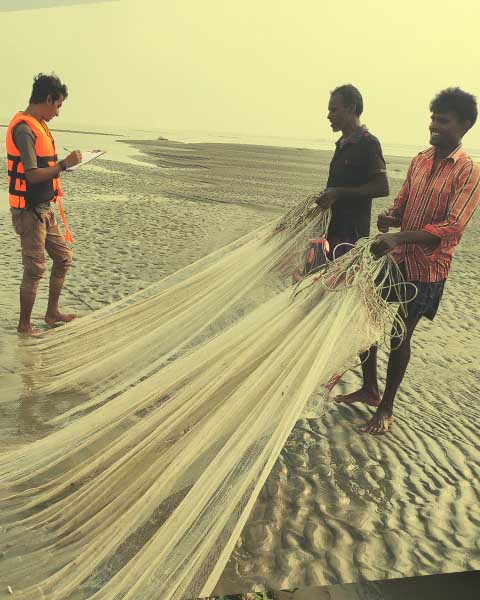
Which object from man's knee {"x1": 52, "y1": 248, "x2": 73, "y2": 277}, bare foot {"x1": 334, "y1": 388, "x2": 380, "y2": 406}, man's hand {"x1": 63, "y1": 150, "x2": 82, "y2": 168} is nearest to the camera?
bare foot {"x1": 334, "y1": 388, "x2": 380, "y2": 406}

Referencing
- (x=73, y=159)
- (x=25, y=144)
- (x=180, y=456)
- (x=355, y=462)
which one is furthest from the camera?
(x=73, y=159)

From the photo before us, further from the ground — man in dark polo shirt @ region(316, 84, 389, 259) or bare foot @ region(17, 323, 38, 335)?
man in dark polo shirt @ region(316, 84, 389, 259)

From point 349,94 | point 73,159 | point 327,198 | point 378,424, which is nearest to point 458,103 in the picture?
point 349,94

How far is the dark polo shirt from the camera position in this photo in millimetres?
2709

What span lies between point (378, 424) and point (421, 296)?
61 cm

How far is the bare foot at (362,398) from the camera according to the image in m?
2.95

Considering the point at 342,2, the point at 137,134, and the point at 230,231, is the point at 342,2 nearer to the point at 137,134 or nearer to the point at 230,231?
the point at 230,231

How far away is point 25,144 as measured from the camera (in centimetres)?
309

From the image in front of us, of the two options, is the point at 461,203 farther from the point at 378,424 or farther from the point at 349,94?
the point at 378,424

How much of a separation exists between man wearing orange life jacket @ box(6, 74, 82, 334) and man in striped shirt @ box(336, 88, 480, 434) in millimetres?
1738

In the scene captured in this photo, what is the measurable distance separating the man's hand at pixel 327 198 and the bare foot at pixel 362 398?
91cm

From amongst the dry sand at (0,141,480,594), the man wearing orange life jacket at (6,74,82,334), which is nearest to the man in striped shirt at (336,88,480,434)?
the dry sand at (0,141,480,594)

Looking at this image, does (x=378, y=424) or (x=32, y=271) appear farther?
(x=32, y=271)

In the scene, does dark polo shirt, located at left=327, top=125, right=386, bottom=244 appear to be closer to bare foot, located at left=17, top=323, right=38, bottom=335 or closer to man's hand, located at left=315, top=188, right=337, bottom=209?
man's hand, located at left=315, top=188, right=337, bottom=209
